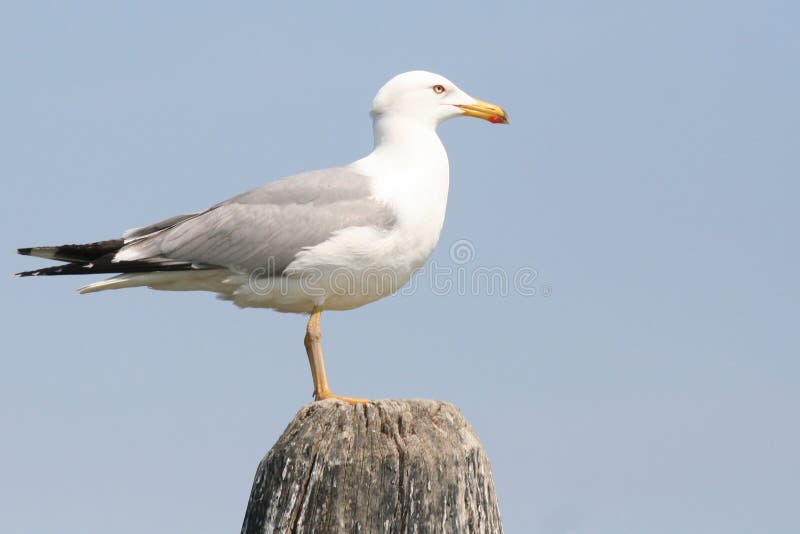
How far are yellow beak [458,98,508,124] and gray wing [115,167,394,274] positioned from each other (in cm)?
142

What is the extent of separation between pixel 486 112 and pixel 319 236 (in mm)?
2169

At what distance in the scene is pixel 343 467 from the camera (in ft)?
16.8

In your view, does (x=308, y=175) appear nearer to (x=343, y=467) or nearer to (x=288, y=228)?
(x=288, y=228)

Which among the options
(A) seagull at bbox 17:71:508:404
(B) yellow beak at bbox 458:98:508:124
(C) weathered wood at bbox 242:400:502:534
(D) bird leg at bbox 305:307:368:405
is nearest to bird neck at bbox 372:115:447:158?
(A) seagull at bbox 17:71:508:404

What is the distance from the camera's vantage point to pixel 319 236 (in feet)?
26.7

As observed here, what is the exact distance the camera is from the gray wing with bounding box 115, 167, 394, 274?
8156mm

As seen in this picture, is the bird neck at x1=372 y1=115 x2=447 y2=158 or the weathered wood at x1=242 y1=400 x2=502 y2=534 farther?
the bird neck at x1=372 y1=115 x2=447 y2=158

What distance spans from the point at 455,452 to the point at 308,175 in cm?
395

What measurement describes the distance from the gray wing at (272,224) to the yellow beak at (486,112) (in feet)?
4.67

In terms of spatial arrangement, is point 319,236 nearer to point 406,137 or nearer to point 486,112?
point 406,137

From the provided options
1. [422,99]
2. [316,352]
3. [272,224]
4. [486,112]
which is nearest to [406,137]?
[422,99]

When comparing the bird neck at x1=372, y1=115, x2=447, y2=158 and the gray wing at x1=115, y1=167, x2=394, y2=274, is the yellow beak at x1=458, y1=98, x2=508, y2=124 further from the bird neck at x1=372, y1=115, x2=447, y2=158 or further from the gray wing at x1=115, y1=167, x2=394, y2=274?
the gray wing at x1=115, y1=167, x2=394, y2=274

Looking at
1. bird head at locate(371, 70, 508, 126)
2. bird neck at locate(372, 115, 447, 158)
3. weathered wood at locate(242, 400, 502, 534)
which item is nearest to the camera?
weathered wood at locate(242, 400, 502, 534)

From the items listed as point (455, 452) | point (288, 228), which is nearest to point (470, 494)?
point (455, 452)
